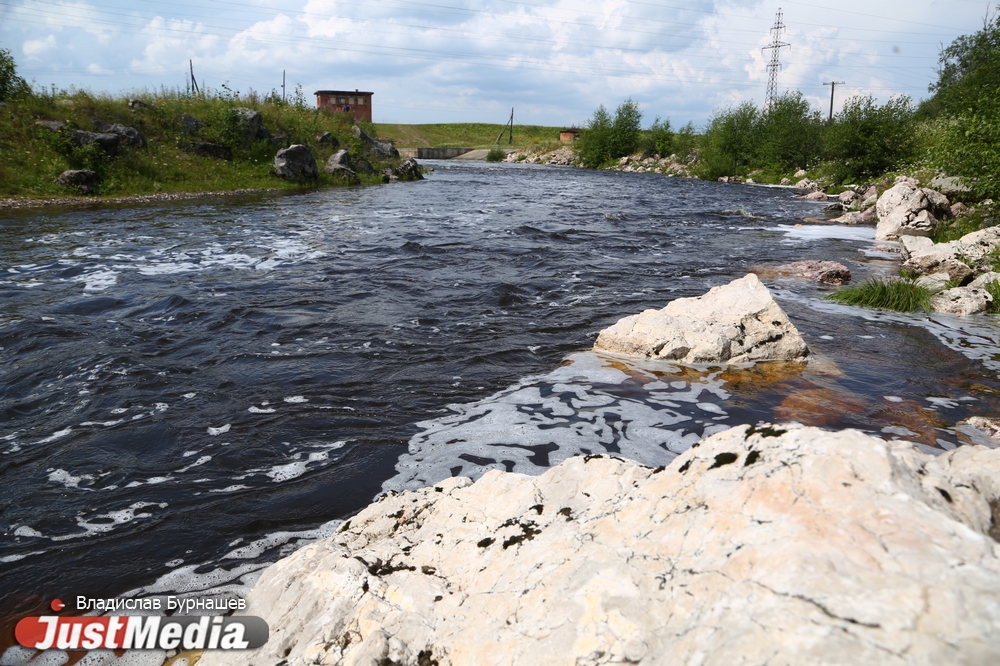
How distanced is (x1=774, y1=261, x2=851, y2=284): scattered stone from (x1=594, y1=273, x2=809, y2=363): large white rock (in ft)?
18.7

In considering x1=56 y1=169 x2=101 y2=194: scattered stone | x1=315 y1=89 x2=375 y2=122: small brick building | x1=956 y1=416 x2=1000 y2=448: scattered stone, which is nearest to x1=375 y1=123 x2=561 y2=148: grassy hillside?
x1=315 y1=89 x2=375 y2=122: small brick building

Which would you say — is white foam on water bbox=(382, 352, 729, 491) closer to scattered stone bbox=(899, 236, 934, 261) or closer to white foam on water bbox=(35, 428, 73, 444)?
white foam on water bbox=(35, 428, 73, 444)

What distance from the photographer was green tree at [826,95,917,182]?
33875mm

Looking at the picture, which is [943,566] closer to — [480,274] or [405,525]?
[405,525]

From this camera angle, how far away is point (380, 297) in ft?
34.4

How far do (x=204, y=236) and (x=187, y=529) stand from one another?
1386 cm

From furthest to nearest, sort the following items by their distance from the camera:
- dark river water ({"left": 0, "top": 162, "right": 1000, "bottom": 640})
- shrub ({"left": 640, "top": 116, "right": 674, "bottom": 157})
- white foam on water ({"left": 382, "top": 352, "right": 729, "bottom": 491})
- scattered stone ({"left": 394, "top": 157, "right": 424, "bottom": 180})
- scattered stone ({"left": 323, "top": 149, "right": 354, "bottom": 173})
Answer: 1. shrub ({"left": 640, "top": 116, "right": 674, "bottom": 157})
2. scattered stone ({"left": 394, "top": 157, "right": 424, "bottom": 180})
3. scattered stone ({"left": 323, "top": 149, "right": 354, "bottom": 173})
4. white foam on water ({"left": 382, "top": 352, "right": 729, "bottom": 491})
5. dark river water ({"left": 0, "top": 162, "right": 1000, "bottom": 640})

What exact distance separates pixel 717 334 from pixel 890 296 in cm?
516

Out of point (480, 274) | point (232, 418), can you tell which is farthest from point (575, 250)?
point (232, 418)

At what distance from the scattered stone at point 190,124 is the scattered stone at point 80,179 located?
790cm

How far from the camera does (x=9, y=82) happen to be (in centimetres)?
2381

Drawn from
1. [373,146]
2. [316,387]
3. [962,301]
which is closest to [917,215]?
[962,301]

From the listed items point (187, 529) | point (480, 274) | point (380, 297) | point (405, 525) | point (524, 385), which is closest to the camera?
point (405, 525)

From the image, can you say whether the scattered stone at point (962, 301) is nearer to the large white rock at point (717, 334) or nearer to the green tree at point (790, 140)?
the large white rock at point (717, 334)
